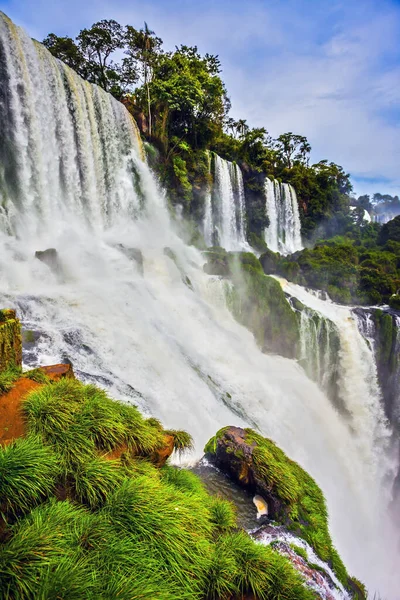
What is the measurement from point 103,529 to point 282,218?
3290 centimetres

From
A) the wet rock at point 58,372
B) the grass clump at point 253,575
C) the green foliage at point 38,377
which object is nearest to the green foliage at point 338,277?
the wet rock at point 58,372

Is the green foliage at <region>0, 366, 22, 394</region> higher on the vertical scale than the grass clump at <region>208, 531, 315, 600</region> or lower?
higher

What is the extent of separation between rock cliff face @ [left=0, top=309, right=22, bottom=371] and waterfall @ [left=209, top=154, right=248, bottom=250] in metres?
19.5

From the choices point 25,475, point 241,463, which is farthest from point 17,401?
point 241,463

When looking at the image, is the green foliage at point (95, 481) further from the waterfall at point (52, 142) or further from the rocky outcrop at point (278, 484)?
the waterfall at point (52, 142)

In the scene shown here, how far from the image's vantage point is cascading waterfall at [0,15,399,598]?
26.9 ft

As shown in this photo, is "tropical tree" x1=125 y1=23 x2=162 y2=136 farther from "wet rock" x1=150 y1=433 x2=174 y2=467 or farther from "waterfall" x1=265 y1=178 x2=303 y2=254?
"wet rock" x1=150 y1=433 x2=174 y2=467

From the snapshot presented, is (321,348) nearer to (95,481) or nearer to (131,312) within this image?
(131,312)

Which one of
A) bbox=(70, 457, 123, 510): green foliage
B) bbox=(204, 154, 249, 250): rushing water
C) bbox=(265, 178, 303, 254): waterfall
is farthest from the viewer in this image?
bbox=(265, 178, 303, 254): waterfall

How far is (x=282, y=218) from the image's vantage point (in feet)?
107

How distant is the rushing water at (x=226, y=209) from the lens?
24.0 metres

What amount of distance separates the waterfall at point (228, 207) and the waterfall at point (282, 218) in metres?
3.77

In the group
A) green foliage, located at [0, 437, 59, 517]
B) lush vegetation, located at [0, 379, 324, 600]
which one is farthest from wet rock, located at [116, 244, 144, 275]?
green foliage, located at [0, 437, 59, 517]

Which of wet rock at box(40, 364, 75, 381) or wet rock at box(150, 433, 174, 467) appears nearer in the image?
wet rock at box(150, 433, 174, 467)
